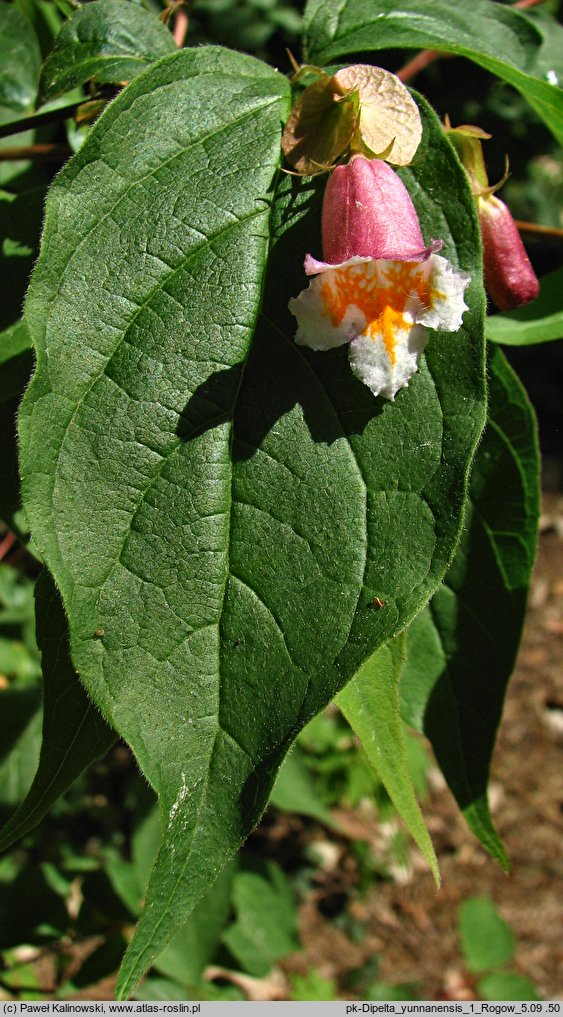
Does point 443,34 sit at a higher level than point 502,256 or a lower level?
higher

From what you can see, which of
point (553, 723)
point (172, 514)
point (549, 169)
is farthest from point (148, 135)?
point (549, 169)

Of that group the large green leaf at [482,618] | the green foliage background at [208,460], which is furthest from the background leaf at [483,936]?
the green foliage background at [208,460]

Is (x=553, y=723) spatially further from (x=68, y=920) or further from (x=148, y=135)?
(x=148, y=135)

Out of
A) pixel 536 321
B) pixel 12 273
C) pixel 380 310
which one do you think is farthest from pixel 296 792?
pixel 380 310

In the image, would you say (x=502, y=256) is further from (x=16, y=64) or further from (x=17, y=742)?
(x=17, y=742)
